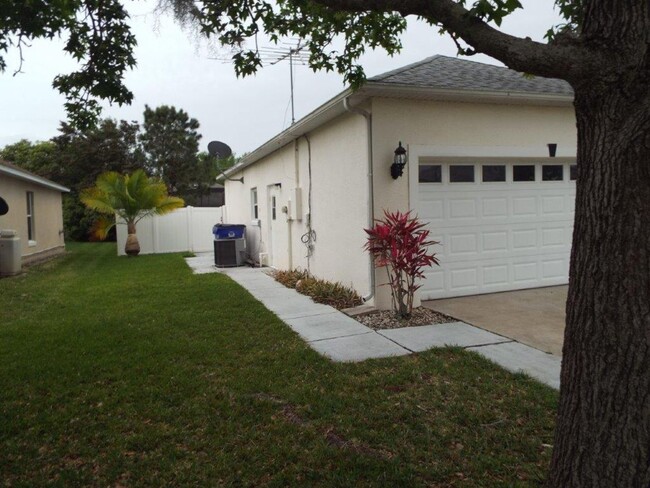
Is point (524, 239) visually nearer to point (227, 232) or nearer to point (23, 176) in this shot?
point (227, 232)

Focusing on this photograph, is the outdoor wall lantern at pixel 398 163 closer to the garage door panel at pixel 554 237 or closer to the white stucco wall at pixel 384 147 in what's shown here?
the white stucco wall at pixel 384 147

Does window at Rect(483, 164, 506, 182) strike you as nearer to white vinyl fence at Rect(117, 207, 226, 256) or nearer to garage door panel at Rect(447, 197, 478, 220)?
garage door panel at Rect(447, 197, 478, 220)

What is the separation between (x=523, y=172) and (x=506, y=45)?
21.1 feet

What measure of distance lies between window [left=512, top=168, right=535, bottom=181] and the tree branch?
6111mm

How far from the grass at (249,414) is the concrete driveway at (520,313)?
114 cm

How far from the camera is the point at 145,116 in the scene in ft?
108

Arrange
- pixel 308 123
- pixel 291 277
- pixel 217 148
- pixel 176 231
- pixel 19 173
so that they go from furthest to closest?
pixel 176 231 → pixel 217 148 → pixel 19 173 → pixel 291 277 → pixel 308 123

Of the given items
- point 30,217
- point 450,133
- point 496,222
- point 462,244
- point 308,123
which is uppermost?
point 308,123

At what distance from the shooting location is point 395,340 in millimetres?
5773

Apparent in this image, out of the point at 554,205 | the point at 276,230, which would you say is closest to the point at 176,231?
the point at 276,230

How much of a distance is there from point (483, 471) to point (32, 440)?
9.97ft

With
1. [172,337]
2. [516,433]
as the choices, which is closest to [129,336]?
[172,337]

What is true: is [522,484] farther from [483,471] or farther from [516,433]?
[516,433]

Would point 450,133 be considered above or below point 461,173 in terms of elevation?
above
